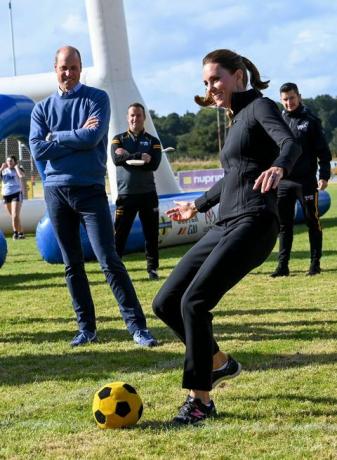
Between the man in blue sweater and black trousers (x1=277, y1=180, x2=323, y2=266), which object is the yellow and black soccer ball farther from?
black trousers (x1=277, y1=180, x2=323, y2=266)

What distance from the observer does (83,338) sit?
6.18 meters

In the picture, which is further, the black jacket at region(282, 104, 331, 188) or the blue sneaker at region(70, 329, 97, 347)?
the black jacket at region(282, 104, 331, 188)

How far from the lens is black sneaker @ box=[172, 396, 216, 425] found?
4.04 meters

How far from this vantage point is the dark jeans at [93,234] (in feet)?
19.8

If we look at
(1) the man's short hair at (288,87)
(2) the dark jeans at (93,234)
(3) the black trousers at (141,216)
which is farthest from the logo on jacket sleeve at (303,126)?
(2) the dark jeans at (93,234)

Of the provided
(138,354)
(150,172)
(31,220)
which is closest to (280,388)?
(138,354)

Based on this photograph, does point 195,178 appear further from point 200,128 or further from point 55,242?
point 200,128

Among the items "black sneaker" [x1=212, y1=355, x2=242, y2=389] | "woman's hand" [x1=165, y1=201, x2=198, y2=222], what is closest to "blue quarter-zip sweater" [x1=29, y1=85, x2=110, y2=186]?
"woman's hand" [x1=165, y1=201, x2=198, y2=222]

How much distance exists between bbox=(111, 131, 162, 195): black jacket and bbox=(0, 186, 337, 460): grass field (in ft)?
4.09

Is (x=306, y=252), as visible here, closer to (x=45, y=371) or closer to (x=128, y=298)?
(x=128, y=298)

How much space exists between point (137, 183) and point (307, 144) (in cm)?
195

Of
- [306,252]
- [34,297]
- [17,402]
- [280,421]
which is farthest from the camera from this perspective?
[306,252]

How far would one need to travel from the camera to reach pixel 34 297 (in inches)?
341

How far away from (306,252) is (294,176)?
294cm
